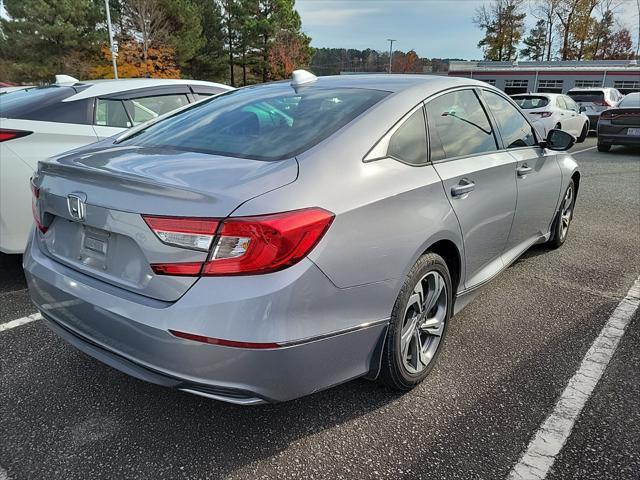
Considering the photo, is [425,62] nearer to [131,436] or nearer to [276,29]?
[276,29]

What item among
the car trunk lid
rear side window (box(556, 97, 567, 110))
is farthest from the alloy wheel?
rear side window (box(556, 97, 567, 110))

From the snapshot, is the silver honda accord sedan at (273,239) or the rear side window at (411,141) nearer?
the silver honda accord sedan at (273,239)

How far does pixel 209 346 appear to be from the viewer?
1782mm

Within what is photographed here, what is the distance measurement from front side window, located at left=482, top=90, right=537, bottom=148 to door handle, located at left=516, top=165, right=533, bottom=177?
6.7 inches

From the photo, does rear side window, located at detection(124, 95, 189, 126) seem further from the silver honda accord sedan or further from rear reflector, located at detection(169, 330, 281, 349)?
rear reflector, located at detection(169, 330, 281, 349)

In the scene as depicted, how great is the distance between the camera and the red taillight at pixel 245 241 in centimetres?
177

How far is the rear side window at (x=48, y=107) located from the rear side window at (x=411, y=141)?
9.30 ft

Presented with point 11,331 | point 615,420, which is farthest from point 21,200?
point 615,420

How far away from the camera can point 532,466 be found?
6.76 feet

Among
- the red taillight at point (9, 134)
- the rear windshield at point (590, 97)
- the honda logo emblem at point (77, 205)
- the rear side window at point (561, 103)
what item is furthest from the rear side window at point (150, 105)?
the rear windshield at point (590, 97)

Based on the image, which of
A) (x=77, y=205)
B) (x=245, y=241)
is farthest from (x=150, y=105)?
(x=245, y=241)

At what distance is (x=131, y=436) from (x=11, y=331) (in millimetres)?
1469

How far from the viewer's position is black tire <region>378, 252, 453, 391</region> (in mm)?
2246

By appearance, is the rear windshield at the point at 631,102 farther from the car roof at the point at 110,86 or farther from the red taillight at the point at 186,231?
the red taillight at the point at 186,231
